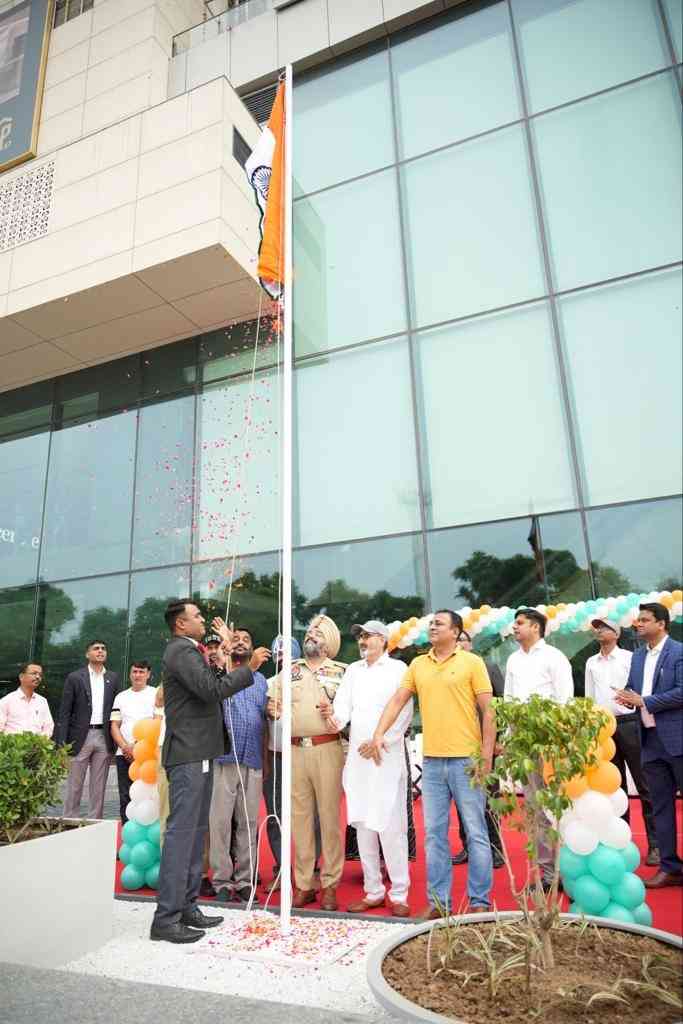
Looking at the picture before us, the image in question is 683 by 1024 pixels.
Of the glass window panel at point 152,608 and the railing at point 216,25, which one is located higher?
the railing at point 216,25

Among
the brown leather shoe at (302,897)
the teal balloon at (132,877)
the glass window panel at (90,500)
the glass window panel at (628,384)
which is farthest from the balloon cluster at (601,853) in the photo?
the glass window panel at (90,500)

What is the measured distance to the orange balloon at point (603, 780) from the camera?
3.60 meters

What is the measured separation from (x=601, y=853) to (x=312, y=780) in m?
1.71

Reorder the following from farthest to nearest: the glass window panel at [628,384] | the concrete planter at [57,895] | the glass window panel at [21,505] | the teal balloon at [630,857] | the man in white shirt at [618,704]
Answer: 1. the glass window panel at [21,505]
2. the glass window panel at [628,384]
3. the man in white shirt at [618,704]
4. the teal balloon at [630,857]
5. the concrete planter at [57,895]

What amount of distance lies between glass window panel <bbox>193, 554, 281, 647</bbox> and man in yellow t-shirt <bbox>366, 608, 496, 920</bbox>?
4.86m

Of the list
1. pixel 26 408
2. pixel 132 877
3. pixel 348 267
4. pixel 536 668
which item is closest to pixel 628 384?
pixel 348 267

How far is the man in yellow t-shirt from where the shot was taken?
12.0 feet

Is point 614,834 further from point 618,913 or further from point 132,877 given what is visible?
point 132,877

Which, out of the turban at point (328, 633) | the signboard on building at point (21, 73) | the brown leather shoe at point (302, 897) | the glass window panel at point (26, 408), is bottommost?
the brown leather shoe at point (302, 897)

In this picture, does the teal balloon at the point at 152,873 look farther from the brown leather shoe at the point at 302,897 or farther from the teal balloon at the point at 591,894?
the teal balloon at the point at 591,894

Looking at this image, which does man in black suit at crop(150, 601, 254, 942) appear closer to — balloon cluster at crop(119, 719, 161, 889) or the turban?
the turban

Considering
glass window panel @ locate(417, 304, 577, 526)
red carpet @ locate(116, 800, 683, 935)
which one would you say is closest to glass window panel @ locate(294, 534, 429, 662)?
glass window panel @ locate(417, 304, 577, 526)

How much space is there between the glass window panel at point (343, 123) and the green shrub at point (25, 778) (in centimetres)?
870

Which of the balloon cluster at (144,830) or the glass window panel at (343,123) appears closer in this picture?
the balloon cluster at (144,830)
